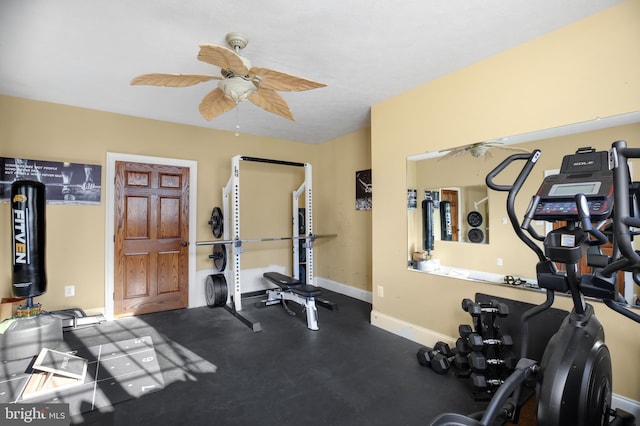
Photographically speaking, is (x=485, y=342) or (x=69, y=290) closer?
(x=485, y=342)

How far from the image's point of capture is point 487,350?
212 cm

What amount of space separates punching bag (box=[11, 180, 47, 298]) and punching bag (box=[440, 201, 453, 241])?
12.5 ft

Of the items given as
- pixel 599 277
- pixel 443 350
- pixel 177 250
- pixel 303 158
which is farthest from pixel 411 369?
pixel 303 158

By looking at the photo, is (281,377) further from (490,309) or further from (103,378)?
(490,309)

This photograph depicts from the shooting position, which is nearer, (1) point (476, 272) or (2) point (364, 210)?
(1) point (476, 272)

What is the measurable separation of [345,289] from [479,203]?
270 centimetres

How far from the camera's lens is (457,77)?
2615 millimetres

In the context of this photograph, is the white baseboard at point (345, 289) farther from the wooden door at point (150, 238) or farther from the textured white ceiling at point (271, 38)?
the textured white ceiling at point (271, 38)

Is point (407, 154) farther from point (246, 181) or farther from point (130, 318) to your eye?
point (130, 318)

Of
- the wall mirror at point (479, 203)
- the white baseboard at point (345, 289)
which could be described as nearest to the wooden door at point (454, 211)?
the wall mirror at point (479, 203)

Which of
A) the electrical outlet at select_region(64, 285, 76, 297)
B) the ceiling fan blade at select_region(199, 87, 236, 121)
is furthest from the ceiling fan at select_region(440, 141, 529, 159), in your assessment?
the electrical outlet at select_region(64, 285, 76, 297)

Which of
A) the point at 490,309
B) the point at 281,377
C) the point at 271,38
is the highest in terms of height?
the point at 271,38

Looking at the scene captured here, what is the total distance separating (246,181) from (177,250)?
55.5 inches

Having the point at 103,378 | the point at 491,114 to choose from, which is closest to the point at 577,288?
the point at 491,114
